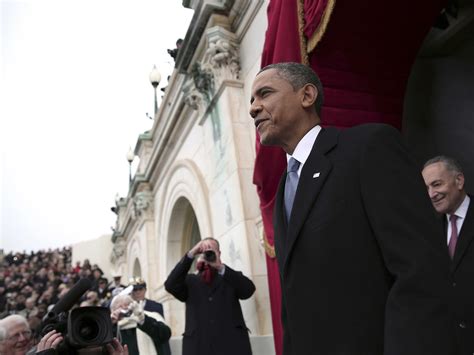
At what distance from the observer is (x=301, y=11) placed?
3553 mm

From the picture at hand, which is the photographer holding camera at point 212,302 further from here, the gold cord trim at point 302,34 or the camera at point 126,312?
the gold cord trim at point 302,34

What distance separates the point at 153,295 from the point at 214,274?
7.35 meters

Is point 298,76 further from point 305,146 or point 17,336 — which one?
point 17,336

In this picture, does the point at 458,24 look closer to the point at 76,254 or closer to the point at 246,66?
the point at 246,66

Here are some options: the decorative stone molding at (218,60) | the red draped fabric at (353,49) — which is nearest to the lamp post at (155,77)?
the decorative stone molding at (218,60)

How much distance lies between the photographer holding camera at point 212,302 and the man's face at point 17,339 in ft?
4.38

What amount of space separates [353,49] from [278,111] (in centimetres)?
227

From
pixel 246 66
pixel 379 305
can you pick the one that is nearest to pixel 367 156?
pixel 379 305

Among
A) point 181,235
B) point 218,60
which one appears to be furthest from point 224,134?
point 181,235

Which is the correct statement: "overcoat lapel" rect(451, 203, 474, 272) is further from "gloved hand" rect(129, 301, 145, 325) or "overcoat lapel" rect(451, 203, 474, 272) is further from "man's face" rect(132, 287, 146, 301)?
"man's face" rect(132, 287, 146, 301)

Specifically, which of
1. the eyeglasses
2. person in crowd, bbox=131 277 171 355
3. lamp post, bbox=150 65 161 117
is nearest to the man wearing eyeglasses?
the eyeglasses

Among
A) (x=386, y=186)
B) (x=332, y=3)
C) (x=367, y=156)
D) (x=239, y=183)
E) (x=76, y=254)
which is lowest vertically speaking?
(x=386, y=186)

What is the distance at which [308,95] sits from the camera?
1647 mm

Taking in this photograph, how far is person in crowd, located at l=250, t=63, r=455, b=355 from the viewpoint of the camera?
1147 millimetres
